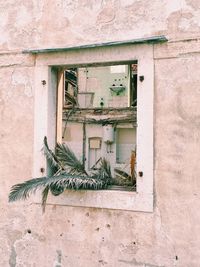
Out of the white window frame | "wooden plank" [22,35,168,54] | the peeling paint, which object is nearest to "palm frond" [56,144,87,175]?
the white window frame

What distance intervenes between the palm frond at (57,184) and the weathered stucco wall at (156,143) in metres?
0.29

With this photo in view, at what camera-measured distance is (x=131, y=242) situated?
4148 mm

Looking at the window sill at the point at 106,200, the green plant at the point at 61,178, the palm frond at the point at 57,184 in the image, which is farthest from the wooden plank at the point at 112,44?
the window sill at the point at 106,200

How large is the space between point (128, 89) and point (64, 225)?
12.4 meters

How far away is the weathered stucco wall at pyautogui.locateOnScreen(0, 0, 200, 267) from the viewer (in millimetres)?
3953

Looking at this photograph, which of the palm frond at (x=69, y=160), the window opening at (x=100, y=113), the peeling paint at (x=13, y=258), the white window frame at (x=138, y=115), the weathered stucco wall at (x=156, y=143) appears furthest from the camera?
the window opening at (x=100, y=113)

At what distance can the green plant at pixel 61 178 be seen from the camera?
4.15 m

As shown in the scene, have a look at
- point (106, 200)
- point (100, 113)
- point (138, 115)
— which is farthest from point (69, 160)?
point (100, 113)

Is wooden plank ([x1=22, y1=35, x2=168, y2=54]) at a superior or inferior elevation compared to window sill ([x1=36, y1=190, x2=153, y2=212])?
superior

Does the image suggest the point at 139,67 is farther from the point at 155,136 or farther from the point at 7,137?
the point at 7,137

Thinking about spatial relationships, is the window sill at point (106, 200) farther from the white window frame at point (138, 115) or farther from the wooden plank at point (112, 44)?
the wooden plank at point (112, 44)

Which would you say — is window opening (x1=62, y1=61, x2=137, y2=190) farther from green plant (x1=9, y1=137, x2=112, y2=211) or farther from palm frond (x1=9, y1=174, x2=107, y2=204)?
palm frond (x1=9, y1=174, x2=107, y2=204)

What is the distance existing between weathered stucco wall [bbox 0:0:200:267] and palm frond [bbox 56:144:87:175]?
1.15 ft

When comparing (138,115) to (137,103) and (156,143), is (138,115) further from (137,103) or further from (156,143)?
(156,143)
